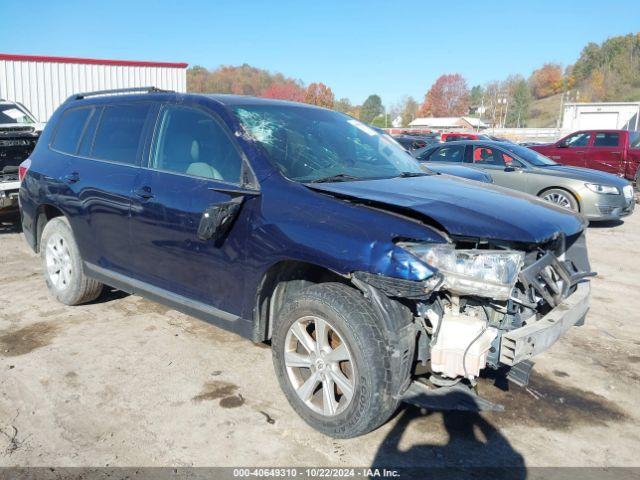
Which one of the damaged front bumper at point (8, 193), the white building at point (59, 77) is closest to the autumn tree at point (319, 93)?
the white building at point (59, 77)

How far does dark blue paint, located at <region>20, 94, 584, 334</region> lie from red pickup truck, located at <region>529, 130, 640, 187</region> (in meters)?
11.9

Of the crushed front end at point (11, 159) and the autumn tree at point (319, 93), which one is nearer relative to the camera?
the crushed front end at point (11, 159)

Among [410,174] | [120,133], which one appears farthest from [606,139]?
[120,133]

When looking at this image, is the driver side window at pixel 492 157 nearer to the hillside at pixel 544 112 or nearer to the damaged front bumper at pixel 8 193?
the damaged front bumper at pixel 8 193

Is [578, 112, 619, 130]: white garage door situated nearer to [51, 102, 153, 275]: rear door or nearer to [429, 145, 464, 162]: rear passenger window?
[429, 145, 464, 162]: rear passenger window

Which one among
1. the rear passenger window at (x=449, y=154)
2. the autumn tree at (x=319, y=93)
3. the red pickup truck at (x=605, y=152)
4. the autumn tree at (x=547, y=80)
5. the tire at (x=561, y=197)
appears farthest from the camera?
the autumn tree at (x=547, y=80)

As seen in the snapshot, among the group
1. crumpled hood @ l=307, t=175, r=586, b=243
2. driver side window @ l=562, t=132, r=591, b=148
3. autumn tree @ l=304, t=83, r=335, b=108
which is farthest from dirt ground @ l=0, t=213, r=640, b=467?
autumn tree @ l=304, t=83, r=335, b=108

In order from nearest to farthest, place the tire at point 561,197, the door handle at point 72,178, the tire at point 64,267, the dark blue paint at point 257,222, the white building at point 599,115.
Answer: the dark blue paint at point 257,222 → the door handle at point 72,178 → the tire at point 64,267 → the tire at point 561,197 → the white building at point 599,115

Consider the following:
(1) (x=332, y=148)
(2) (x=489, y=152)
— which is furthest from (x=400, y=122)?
(1) (x=332, y=148)

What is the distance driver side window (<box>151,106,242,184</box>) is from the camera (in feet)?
11.6

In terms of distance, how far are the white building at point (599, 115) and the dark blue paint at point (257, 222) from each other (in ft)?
135

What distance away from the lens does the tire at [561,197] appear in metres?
9.62

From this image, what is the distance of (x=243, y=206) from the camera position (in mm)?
3305

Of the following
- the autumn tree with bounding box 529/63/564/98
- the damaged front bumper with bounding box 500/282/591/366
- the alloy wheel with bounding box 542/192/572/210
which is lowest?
the damaged front bumper with bounding box 500/282/591/366
